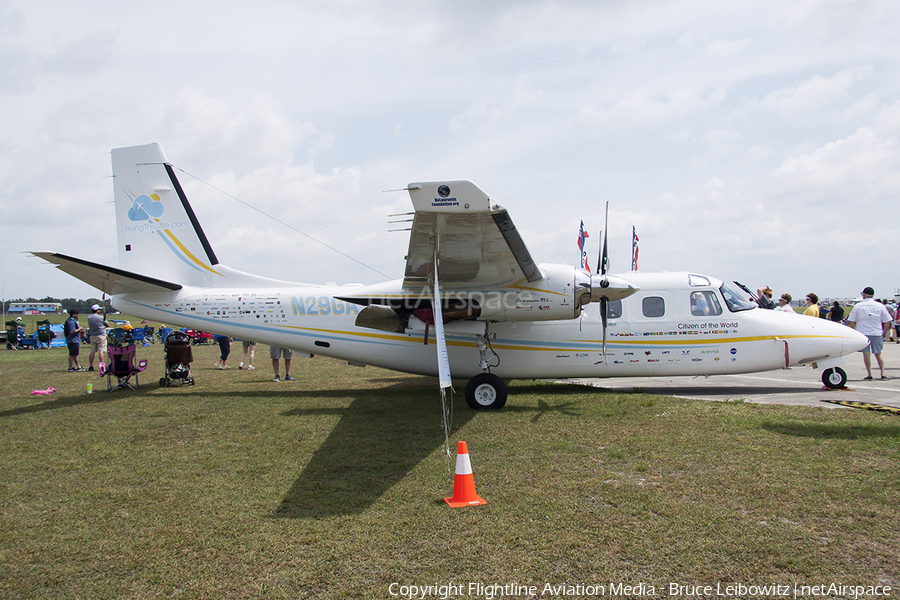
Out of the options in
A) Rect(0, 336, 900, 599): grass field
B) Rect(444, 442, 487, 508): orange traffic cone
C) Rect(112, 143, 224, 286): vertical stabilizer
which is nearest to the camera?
Rect(0, 336, 900, 599): grass field

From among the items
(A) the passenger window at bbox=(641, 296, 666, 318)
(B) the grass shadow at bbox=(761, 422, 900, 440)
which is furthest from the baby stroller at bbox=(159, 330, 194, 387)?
(B) the grass shadow at bbox=(761, 422, 900, 440)

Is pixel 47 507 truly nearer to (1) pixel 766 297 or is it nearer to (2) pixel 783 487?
(2) pixel 783 487

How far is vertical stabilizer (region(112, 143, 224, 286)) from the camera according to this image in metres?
12.0

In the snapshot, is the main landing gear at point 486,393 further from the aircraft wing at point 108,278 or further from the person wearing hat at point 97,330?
the person wearing hat at point 97,330

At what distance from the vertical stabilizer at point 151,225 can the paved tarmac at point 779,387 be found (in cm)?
936

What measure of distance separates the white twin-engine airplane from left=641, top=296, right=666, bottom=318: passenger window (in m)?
0.03

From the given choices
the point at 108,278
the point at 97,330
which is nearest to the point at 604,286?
the point at 108,278

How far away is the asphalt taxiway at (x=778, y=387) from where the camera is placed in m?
9.63

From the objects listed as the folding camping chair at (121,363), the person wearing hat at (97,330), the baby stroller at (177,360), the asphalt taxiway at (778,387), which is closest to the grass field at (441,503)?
the asphalt taxiway at (778,387)

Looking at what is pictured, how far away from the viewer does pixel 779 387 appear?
11.3m

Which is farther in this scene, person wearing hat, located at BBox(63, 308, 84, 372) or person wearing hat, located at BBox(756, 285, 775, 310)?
person wearing hat, located at BBox(63, 308, 84, 372)

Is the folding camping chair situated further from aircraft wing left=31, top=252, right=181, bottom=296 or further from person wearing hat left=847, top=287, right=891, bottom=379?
person wearing hat left=847, top=287, right=891, bottom=379

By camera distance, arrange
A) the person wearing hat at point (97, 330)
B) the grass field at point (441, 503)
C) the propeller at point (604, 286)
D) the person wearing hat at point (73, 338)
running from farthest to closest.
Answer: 1. the person wearing hat at point (73, 338)
2. the person wearing hat at point (97, 330)
3. the propeller at point (604, 286)
4. the grass field at point (441, 503)

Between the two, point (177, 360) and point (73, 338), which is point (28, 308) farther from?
point (177, 360)
